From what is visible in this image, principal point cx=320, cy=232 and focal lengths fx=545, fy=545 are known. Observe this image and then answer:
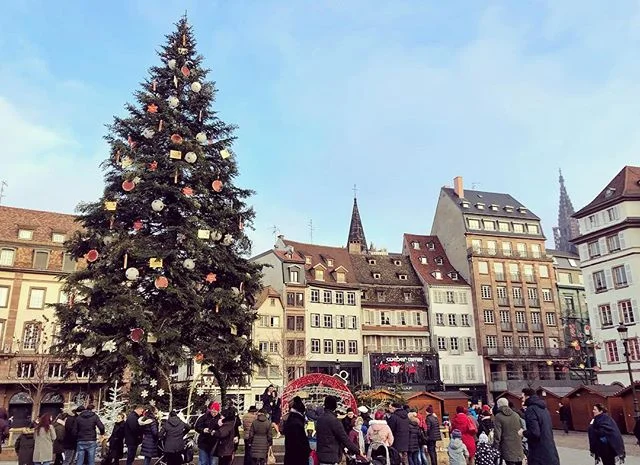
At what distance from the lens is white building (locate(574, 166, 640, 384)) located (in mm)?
39500

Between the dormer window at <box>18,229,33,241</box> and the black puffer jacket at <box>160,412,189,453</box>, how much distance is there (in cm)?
3644

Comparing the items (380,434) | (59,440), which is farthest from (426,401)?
(59,440)

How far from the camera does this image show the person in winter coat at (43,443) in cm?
1234

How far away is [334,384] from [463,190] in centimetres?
4694

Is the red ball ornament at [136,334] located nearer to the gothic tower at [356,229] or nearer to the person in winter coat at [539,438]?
the person in winter coat at [539,438]

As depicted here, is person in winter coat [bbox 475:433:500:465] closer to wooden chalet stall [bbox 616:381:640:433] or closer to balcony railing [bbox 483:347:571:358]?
wooden chalet stall [bbox 616:381:640:433]

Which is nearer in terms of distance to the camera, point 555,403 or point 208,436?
point 208,436

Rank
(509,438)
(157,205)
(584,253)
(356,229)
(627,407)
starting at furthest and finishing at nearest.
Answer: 1. (356,229)
2. (584,253)
3. (627,407)
4. (157,205)
5. (509,438)

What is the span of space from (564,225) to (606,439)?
558 ft

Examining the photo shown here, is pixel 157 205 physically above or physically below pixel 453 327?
below

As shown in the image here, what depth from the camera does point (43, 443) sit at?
488 inches

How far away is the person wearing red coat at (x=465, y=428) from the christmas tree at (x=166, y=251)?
24.1 ft

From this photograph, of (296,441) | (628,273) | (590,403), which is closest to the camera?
(296,441)

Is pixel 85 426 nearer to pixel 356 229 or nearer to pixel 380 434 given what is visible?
pixel 380 434
